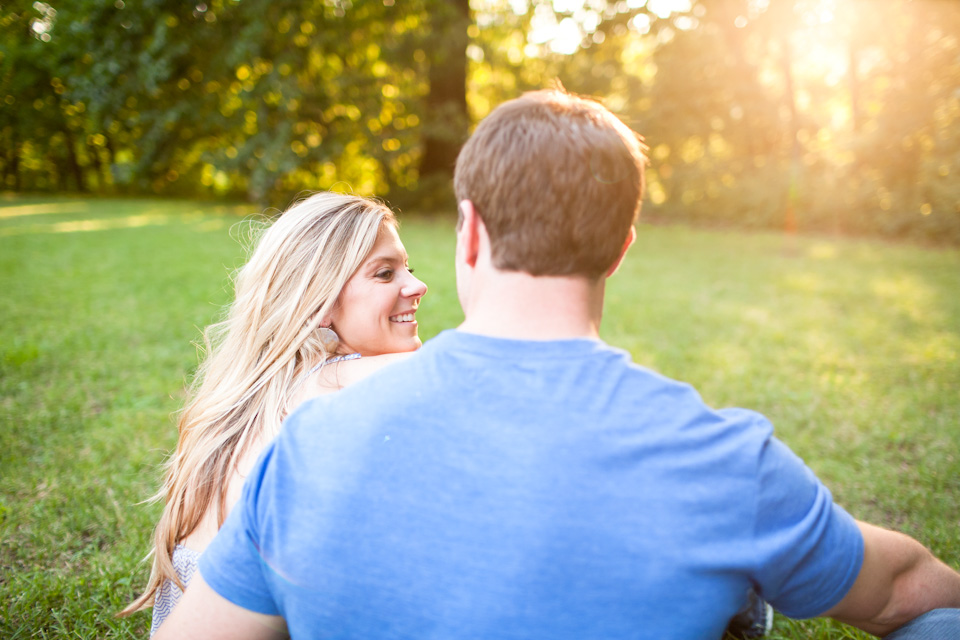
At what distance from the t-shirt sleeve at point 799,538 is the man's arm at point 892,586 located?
70 mm

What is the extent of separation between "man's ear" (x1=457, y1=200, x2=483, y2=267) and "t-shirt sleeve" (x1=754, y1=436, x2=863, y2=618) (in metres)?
0.63

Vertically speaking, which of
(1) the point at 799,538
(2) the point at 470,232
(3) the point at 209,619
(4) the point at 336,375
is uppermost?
(2) the point at 470,232

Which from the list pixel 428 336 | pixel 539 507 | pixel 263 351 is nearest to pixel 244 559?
pixel 539 507

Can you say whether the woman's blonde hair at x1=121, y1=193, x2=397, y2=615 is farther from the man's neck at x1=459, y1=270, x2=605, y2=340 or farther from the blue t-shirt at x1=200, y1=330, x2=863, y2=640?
the man's neck at x1=459, y1=270, x2=605, y2=340

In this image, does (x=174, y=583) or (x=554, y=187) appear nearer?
(x=554, y=187)

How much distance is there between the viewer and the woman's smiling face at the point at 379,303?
2.62 m

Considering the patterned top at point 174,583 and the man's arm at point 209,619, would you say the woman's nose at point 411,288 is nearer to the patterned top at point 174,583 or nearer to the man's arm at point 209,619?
the patterned top at point 174,583

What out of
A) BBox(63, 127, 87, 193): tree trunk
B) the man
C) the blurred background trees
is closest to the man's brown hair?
the man

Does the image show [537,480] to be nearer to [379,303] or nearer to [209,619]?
[209,619]

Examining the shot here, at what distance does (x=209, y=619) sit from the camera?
1312 mm

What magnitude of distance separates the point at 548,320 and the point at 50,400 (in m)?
4.85

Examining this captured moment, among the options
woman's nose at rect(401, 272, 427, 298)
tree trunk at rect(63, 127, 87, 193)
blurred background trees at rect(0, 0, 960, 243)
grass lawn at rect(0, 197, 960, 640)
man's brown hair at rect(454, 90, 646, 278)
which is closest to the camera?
man's brown hair at rect(454, 90, 646, 278)

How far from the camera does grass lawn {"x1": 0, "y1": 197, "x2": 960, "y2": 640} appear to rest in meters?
3.04

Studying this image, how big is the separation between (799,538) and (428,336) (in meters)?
5.20
